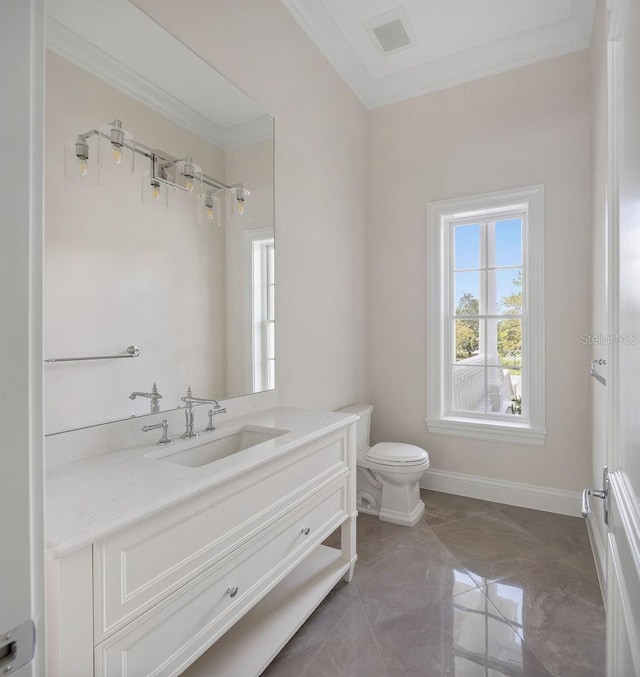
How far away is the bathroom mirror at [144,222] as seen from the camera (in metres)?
1.31

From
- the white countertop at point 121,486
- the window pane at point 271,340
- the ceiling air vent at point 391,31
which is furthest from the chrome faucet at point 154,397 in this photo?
the ceiling air vent at point 391,31

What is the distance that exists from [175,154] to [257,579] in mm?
1705

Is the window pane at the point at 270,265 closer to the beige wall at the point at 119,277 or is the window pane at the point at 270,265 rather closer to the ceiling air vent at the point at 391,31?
the beige wall at the point at 119,277

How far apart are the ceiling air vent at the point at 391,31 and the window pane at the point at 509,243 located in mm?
1448

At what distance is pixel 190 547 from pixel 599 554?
7.07 feet

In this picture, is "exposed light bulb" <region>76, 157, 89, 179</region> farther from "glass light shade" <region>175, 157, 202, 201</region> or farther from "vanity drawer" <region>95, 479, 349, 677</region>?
"vanity drawer" <region>95, 479, 349, 677</region>

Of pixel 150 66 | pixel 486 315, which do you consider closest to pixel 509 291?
pixel 486 315

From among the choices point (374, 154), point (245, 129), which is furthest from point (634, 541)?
point (374, 154)

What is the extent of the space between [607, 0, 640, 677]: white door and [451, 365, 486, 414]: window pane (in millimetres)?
2194

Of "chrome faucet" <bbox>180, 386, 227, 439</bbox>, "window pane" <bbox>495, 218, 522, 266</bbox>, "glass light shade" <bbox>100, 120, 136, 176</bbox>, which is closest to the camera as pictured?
"glass light shade" <bbox>100, 120, 136, 176</bbox>

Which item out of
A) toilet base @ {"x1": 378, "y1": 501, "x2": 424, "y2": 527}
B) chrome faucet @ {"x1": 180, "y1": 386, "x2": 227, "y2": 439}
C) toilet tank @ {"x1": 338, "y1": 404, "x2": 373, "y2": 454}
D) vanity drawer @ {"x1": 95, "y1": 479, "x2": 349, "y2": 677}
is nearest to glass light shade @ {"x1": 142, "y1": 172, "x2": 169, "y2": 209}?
chrome faucet @ {"x1": 180, "y1": 386, "x2": 227, "y2": 439}

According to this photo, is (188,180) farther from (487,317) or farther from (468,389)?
(468,389)

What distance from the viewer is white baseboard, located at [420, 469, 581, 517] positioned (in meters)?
2.74

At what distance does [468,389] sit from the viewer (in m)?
3.16
